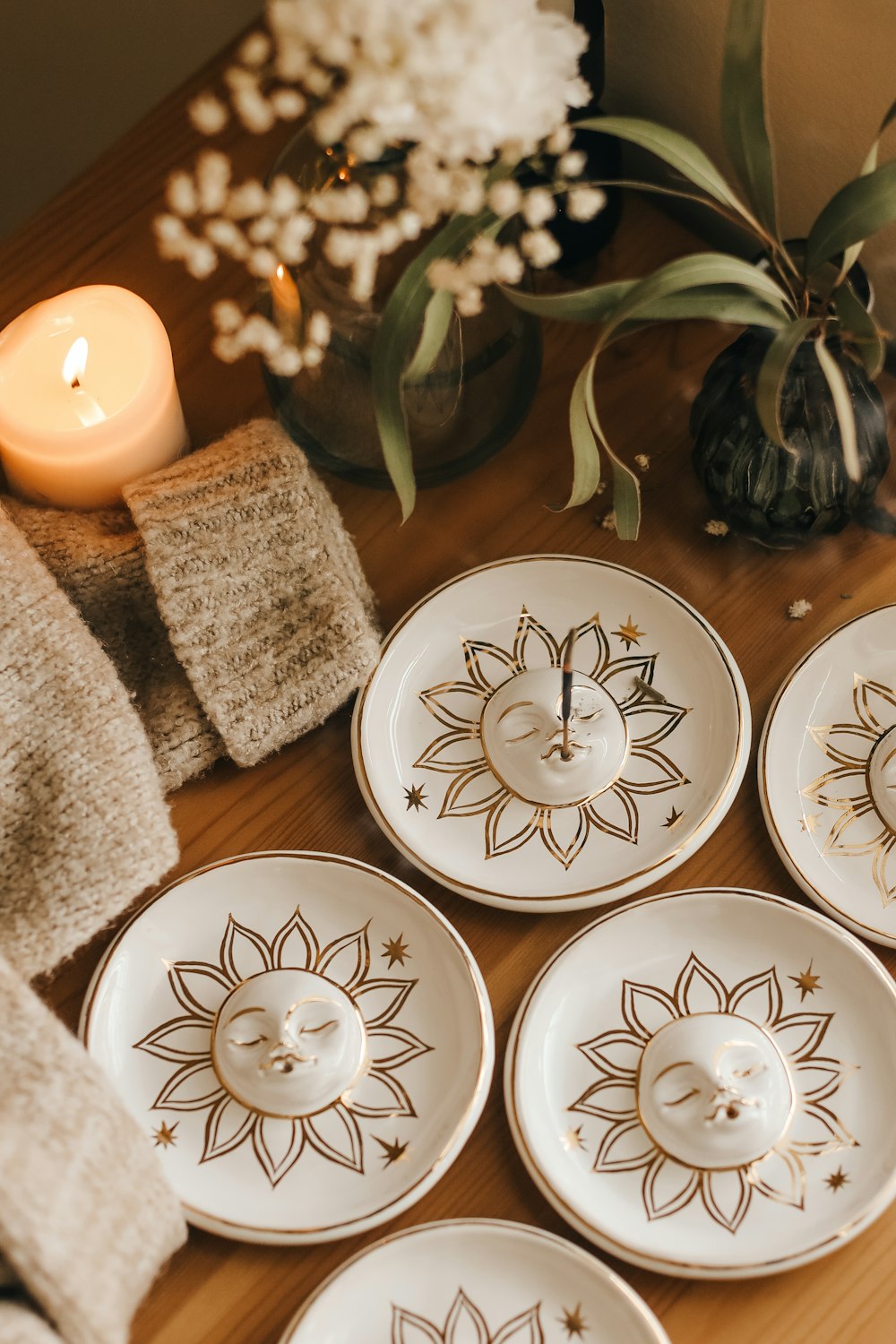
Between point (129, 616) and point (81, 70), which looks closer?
point (129, 616)

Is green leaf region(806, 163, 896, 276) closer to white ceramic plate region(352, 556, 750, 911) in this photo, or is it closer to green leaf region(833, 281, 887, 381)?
green leaf region(833, 281, 887, 381)

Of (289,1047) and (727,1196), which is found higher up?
(289,1047)

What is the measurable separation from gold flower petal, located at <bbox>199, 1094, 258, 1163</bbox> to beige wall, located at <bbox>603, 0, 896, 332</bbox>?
Answer: 533 millimetres

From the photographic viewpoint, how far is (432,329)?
0.46 metres

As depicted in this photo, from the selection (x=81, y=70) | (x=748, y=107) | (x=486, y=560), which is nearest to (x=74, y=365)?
(x=486, y=560)

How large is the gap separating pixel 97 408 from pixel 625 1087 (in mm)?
398

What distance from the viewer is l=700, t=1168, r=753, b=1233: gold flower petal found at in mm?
482

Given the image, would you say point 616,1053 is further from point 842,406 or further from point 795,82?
point 795,82

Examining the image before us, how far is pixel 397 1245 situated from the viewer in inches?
19.0

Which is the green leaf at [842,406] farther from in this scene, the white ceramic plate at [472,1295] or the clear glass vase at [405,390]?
the white ceramic plate at [472,1295]

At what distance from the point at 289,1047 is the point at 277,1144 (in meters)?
0.05

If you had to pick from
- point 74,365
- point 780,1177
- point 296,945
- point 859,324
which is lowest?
point 780,1177

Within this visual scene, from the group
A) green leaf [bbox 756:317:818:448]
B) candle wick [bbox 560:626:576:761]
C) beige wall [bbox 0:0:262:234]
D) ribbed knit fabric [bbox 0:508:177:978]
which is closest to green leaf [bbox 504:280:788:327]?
green leaf [bbox 756:317:818:448]

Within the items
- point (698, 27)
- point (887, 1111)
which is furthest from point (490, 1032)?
point (698, 27)
